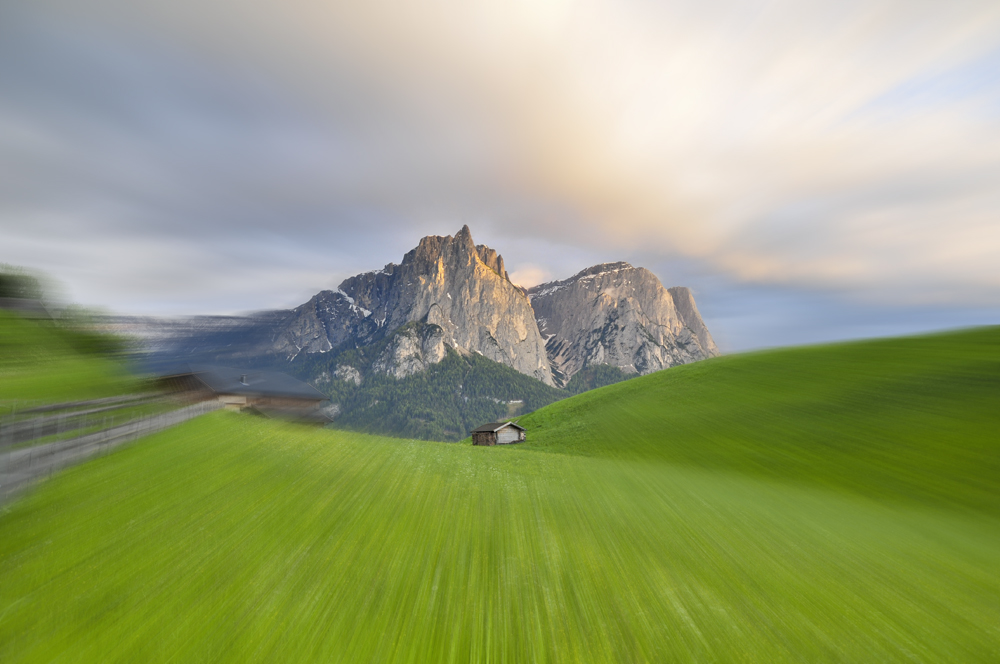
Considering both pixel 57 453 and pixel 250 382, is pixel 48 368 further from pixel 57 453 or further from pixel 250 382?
pixel 250 382

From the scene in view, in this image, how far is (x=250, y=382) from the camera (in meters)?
27.3

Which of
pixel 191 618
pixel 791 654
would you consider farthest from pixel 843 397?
pixel 191 618

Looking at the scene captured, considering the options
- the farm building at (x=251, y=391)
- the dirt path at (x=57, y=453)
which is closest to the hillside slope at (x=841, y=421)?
the farm building at (x=251, y=391)

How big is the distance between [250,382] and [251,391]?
1.64 m

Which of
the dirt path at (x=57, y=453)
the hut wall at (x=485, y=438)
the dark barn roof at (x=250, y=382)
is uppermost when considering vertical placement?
the dark barn roof at (x=250, y=382)

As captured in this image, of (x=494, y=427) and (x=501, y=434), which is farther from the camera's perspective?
(x=494, y=427)

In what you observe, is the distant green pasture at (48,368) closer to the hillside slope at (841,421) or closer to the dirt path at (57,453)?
the dirt path at (57,453)

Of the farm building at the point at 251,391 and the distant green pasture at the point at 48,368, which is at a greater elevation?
the distant green pasture at the point at 48,368

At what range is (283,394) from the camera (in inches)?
1141

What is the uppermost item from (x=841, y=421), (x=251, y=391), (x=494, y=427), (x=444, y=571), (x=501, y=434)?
(x=251, y=391)

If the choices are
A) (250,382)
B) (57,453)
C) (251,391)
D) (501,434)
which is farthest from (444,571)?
(501,434)

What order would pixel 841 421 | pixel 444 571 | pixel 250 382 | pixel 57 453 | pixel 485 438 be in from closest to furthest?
pixel 444 571
pixel 57 453
pixel 841 421
pixel 250 382
pixel 485 438

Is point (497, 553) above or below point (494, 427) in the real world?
above

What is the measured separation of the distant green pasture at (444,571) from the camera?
802 centimetres
